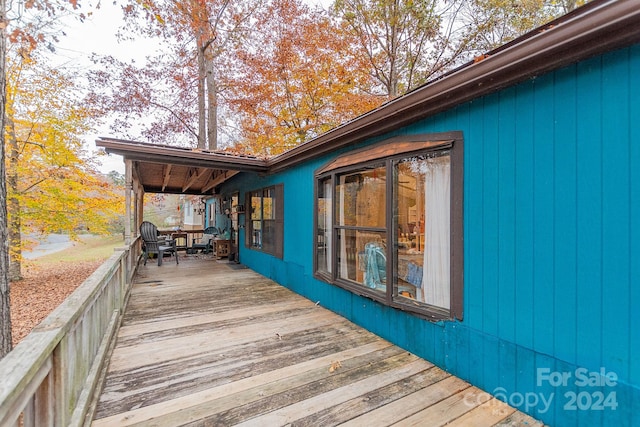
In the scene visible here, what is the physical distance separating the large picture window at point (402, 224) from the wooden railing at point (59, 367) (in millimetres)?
2493

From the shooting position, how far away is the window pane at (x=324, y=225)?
4.20 m

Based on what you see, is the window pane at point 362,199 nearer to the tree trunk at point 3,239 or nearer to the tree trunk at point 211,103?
the tree trunk at point 3,239

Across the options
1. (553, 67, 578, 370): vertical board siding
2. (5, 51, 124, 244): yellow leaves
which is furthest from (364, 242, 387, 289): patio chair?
(5, 51, 124, 244): yellow leaves

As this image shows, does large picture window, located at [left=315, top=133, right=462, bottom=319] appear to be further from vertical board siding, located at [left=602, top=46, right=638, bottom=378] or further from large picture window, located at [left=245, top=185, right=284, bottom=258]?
large picture window, located at [left=245, top=185, right=284, bottom=258]

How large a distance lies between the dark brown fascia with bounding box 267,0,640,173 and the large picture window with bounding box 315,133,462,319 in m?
0.28

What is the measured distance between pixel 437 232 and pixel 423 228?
15cm

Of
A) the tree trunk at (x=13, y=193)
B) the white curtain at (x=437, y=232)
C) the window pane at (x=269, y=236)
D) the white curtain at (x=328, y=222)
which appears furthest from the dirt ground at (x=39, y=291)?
the white curtain at (x=437, y=232)

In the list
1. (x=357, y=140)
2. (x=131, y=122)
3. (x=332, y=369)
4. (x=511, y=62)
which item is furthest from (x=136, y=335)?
(x=131, y=122)

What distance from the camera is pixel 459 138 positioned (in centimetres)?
246

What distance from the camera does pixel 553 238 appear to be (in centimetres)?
191

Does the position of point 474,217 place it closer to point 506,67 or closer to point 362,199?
point 506,67

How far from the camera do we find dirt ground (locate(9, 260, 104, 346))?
257 inches

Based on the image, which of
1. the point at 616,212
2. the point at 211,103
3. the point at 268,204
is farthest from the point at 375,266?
the point at 211,103

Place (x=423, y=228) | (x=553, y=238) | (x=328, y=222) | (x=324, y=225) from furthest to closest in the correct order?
(x=324, y=225), (x=328, y=222), (x=423, y=228), (x=553, y=238)
